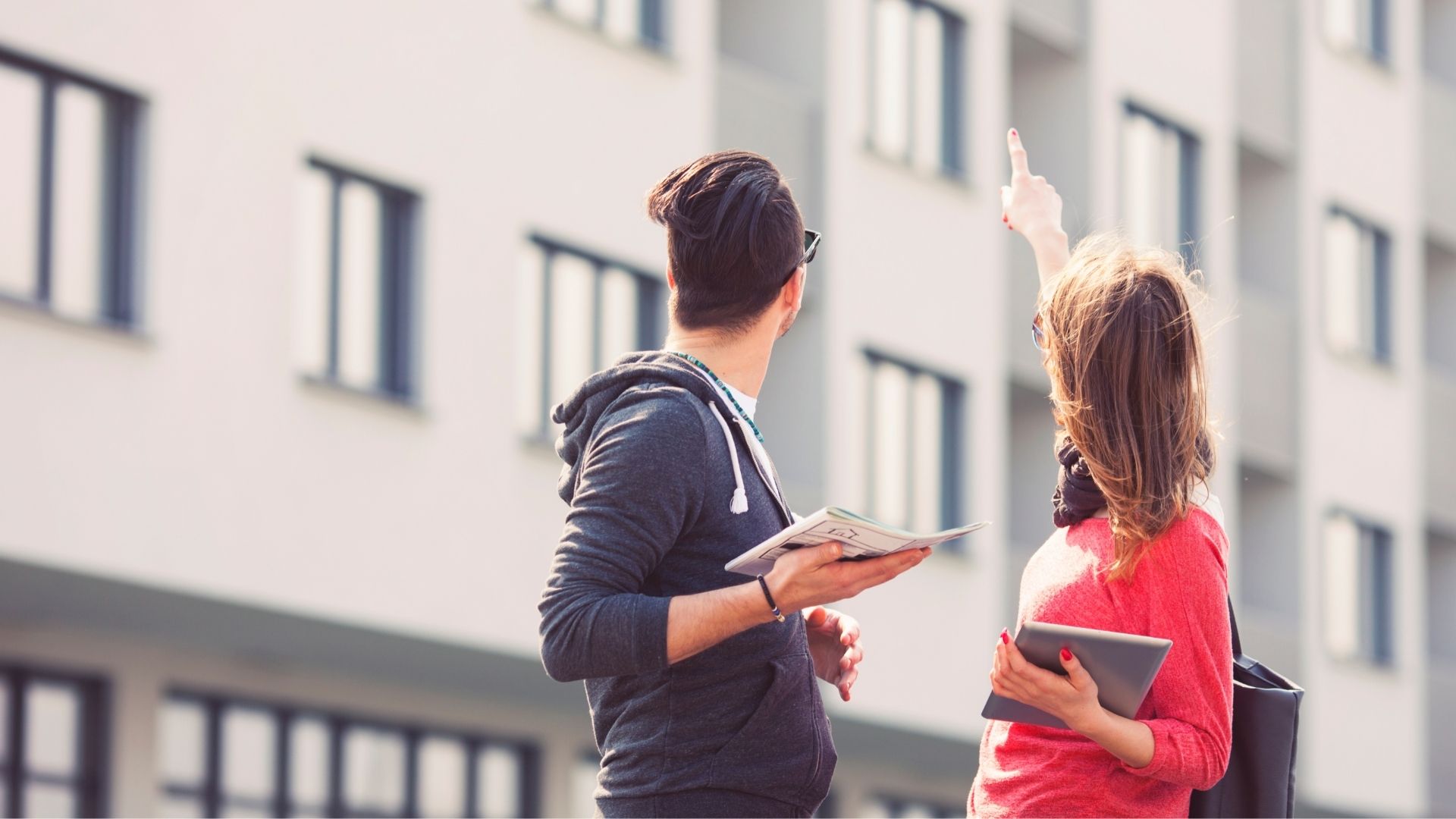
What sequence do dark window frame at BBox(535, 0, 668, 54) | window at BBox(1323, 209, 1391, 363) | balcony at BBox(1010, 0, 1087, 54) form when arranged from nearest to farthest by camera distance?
dark window frame at BBox(535, 0, 668, 54) < balcony at BBox(1010, 0, 1087, 54) < window at BBox(1323, 209, 1391, 363)

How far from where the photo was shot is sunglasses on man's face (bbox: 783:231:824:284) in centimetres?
412

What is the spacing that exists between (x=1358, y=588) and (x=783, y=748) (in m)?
24.1

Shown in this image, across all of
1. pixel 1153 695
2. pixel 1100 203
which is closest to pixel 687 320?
pixel 1153 695

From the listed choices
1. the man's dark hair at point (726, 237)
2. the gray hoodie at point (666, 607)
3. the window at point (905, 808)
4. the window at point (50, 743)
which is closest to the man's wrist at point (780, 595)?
the gray hoodie at point (666, 607)

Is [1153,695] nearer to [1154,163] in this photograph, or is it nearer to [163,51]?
[163,51]

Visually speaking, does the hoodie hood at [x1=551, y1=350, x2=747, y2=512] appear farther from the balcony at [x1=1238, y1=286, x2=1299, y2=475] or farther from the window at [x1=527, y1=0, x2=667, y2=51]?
the balcony at [x1=1238, y1=286, x2=1299, y2=475]

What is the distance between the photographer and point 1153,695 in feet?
13.5

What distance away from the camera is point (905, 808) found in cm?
2322

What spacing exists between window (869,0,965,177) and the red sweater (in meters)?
16.7

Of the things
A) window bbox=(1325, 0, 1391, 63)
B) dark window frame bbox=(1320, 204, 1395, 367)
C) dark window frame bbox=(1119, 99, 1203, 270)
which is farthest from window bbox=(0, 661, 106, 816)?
window bbox=(1325, 0, 1391, 63)

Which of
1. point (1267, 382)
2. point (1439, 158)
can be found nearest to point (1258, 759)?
point (1267, 382)

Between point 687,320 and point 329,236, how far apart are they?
476 inches

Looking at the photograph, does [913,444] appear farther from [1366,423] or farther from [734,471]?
[734,471]

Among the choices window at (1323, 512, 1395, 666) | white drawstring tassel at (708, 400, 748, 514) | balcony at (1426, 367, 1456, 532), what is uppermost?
balcony at (1426, 367, 1456, 532)
